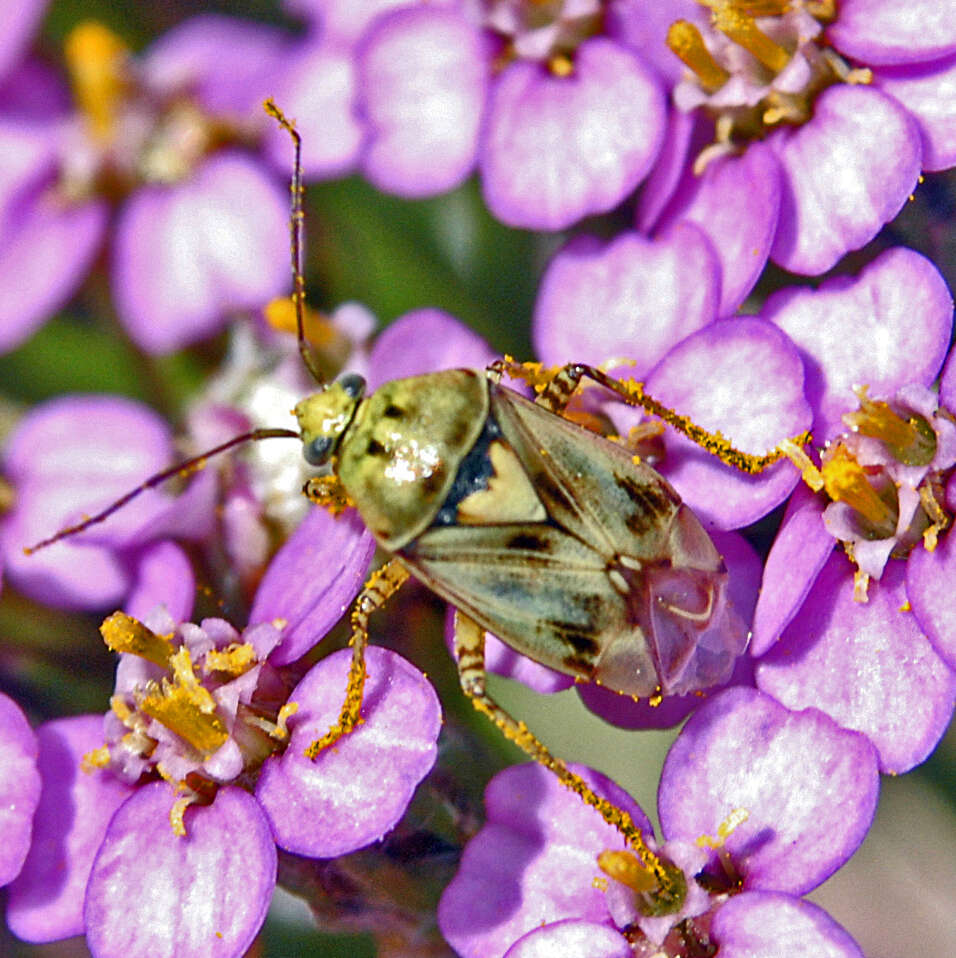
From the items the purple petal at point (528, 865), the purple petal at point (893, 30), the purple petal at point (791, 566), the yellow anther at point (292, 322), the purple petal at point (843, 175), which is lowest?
the purple petal at point (528, 865)

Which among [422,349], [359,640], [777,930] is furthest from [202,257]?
[777,930]

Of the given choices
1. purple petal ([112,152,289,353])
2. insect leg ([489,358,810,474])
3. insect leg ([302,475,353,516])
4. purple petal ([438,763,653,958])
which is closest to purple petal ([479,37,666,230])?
insect leg ([489,358,810,474])

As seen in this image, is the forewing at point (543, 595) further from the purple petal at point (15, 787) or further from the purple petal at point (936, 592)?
the purple petal at point (15, 787)

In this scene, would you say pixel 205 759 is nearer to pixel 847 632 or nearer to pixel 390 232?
pixel 847 632

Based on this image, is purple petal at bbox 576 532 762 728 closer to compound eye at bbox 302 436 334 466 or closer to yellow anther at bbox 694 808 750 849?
yellow anther at bbox 694 808 750 849

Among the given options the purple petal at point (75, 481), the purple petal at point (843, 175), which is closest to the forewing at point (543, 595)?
the purple petal at point (843, 175)

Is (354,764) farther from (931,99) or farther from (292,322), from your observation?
(931,99)

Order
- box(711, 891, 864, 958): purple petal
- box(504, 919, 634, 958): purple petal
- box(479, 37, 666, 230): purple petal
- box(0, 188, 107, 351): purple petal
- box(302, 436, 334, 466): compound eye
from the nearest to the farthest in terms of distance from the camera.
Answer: box(711, 891, 864, 958): purple petal, box(504, 919, 634, 958): purple petal, box(302, 436, 334, 466): compound eye, box(479, 37, 666, 230): purple petal, box(0, 188, 107, 351): purple petal
